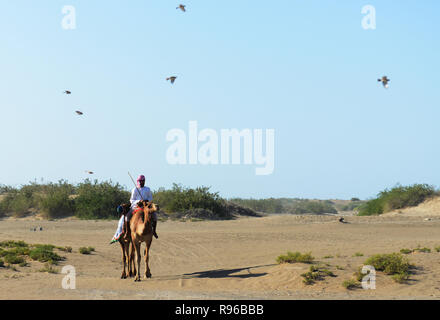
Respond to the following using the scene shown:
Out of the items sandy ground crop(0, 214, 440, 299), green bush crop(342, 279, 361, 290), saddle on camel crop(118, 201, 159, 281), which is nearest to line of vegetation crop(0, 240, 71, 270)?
sandy ground crop(0, 214, 440, 299)

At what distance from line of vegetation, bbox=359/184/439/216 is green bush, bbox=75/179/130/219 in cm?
2032

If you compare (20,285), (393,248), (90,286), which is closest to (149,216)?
(90,286)

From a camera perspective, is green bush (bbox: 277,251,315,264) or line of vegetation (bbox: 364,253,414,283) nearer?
line of vegetation (bbox: 364,253,414,283)

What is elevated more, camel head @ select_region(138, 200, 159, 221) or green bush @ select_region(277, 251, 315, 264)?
camel head @ select_region(138, 200, 159, 221)

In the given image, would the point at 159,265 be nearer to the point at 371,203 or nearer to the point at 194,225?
the point at 194,225

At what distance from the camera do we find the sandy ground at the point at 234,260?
13500 mm

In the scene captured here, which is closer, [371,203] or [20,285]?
[20,285]

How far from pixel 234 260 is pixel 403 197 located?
2563 cm

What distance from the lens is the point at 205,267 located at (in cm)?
1909

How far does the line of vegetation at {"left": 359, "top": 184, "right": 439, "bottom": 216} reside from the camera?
41906mm

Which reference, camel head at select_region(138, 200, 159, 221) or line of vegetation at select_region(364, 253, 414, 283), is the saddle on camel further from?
line of vegetation at select_region(364, 253, 414, 283)
